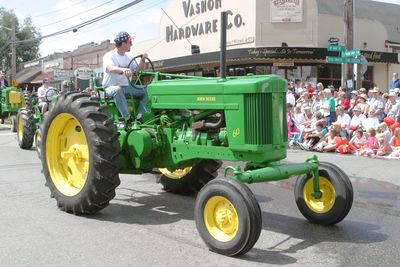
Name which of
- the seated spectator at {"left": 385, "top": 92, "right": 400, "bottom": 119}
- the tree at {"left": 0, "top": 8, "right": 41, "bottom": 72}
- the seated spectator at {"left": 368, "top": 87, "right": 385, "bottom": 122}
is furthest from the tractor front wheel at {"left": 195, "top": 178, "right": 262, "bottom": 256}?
the tree at {"left": 0, "top": 8, "right": 41, "bottom": 72}

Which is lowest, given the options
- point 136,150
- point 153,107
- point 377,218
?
point 377,218

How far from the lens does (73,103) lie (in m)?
6.17

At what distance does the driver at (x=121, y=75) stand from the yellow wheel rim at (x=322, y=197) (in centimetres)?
227

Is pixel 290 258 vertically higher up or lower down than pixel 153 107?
lower down

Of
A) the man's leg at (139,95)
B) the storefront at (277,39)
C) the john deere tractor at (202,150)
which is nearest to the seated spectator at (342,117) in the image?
the john deere tractor at (202,150)

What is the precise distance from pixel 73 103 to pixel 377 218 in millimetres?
3927

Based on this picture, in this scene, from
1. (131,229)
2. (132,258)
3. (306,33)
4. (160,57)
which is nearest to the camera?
(132,258)

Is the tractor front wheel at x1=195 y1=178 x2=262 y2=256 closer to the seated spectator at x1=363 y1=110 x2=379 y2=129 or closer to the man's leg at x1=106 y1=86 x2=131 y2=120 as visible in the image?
the man's leg at x1=106 y1=86 x2=131 y2=120

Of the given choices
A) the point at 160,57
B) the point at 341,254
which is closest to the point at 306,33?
the point at 160,57

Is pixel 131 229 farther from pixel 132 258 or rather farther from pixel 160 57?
pixel 160 57

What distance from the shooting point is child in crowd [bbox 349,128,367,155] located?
38.2 ft

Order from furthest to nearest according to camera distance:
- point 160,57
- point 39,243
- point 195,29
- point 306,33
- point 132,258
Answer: point 160,57
point 195,29
point 306,33
point 39,243
point 132,258

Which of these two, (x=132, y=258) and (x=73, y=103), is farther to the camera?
(x=73, y=103)

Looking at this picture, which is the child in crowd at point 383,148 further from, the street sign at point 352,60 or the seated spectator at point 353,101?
the street sign at point 352,60
